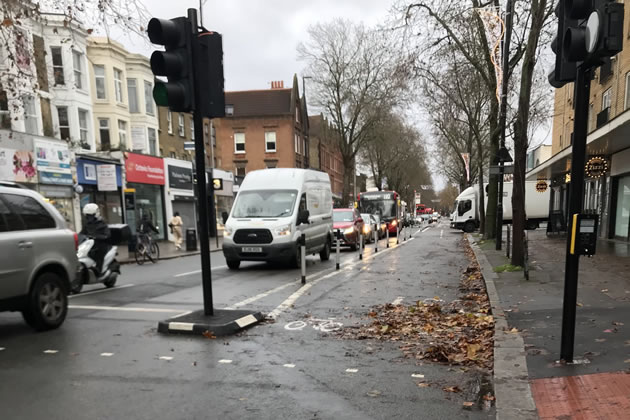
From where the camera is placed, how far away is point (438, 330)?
18.4ft

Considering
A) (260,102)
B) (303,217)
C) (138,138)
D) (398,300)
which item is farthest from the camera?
(260,102)

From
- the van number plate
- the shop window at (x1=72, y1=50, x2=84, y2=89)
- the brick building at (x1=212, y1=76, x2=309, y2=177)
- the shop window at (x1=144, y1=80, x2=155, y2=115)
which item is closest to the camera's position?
the van number plate

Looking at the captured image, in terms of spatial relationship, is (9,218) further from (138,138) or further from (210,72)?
(138,138)

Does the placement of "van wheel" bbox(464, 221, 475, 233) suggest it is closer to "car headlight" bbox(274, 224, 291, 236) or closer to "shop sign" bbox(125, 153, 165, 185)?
"shop sign" bbox(125, 153, 165, 185)

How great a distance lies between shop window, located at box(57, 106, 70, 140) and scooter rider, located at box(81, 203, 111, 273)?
13.8 metres

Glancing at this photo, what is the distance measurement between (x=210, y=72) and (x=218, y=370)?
357 cm

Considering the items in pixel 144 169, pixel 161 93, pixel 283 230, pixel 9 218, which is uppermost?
pixel 144 169

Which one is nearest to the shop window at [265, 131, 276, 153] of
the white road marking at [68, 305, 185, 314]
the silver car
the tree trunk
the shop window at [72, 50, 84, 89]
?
the shop window at [72, 50, 84, 89]

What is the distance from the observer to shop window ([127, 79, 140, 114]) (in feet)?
85.4

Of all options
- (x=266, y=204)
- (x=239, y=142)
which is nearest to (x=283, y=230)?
(x=266, y=204)

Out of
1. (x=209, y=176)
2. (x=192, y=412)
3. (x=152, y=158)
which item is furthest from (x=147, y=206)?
(x=192, y=412)

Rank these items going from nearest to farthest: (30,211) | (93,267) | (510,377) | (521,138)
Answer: (510,377) < (30,211) < (93,267) < (521,138)

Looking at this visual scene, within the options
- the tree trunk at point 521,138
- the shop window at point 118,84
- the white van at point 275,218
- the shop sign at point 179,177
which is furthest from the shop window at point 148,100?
the tree trunk at point 521,138

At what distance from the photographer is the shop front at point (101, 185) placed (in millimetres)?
16828
